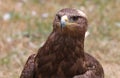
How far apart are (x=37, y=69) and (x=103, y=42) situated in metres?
3.41

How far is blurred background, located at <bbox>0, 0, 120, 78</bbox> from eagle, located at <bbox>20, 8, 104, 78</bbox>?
2093 mm

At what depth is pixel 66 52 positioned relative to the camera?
595 centimetres

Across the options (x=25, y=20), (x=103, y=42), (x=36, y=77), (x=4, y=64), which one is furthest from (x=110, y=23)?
(x=36, y=77)

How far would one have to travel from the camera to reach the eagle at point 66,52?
5809mm

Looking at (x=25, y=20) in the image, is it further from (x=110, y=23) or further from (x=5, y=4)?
(x=110, y=23)

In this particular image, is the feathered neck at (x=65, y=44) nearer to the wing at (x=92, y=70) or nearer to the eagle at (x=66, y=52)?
the eagle at (x=66, y=52)

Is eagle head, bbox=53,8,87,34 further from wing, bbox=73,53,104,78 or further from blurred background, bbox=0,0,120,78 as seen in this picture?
blurred background, bbox=0,0,120,78

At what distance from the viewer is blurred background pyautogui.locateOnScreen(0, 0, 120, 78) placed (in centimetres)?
861

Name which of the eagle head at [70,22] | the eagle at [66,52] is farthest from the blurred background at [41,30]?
the eagle head at [70,22]

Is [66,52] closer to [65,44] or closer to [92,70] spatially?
[65,44]

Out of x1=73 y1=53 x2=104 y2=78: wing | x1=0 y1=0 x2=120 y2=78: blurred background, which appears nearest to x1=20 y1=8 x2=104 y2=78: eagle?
x1=73 y1=53 x2=104 y2=78: wing

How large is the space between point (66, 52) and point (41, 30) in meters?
3.77

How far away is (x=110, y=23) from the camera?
399 inches

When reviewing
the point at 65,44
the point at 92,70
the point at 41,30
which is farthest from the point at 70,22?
the point at 41,30
